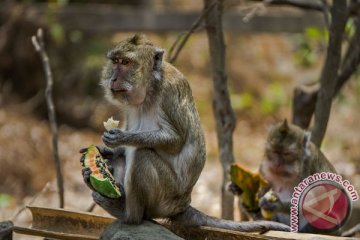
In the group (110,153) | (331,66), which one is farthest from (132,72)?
(331,66)

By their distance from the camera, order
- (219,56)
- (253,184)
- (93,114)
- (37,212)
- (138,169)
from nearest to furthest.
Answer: (138,169) → (37,212) → (253,184) → (219,56) → (93,114)

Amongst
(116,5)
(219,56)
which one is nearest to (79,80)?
(116,5)

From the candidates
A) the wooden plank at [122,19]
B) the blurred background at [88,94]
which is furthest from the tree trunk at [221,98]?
the wooden plank at [122,19]

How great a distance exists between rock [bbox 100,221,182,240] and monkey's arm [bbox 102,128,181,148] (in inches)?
26.0

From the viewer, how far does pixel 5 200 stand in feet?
35.6

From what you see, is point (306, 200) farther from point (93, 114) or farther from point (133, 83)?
point (93, 114)

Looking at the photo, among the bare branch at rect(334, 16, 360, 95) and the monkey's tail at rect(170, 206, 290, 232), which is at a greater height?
the bare branch at rect(334, 16, 360, 95)

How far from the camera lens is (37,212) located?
6.75 metres

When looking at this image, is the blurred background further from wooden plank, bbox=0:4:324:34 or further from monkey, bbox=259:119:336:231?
monkey, bbox=259:119:336:231

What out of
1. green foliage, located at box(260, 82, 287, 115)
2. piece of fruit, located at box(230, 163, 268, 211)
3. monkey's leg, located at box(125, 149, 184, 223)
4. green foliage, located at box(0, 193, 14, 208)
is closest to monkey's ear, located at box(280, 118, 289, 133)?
piece of fruit, located at box(230, 163, 268, 211)

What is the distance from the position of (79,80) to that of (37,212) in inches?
356

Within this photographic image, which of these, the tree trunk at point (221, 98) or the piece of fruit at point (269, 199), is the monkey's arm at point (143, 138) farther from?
the tree trunk at point (221, 98)

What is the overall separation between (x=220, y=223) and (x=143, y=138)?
3.30 feet

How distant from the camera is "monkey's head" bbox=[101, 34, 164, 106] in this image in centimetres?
616
